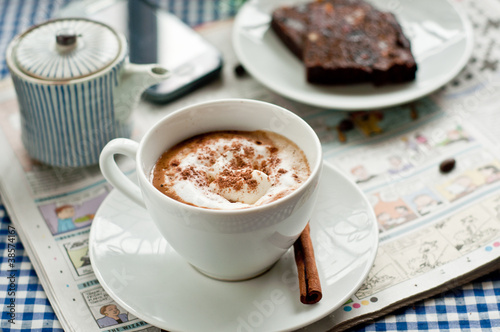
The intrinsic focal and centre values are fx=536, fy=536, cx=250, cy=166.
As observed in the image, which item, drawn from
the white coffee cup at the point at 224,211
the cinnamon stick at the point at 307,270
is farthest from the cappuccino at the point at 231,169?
the cinnamon stick at the point at 307,270

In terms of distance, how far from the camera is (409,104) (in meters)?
1.50

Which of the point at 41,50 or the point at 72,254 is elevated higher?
the point at 41,50

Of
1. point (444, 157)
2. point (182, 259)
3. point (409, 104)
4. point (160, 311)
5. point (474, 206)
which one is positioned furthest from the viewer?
point (409, 104)

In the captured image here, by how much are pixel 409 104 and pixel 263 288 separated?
0.80 meters

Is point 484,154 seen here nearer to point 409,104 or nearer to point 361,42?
point 409,104

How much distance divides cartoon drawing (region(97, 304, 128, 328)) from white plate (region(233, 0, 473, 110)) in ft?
2.37

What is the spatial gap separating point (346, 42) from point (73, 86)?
818mm

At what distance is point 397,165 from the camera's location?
130 centimetres

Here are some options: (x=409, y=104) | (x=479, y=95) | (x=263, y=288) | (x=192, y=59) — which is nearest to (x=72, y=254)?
(x=263, y=288)

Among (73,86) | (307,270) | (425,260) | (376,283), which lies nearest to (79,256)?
(73,86)

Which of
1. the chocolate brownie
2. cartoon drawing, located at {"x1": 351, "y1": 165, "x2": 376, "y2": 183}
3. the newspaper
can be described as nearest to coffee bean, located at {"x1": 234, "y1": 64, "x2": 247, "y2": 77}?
the newspaper

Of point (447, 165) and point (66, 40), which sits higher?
point (66, 40)

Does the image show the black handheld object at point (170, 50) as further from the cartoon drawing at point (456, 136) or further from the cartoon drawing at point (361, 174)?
the cartoon drawing at point (456, 136)

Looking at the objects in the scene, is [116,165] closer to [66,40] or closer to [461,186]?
[66,40]
